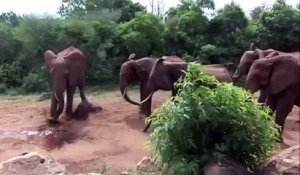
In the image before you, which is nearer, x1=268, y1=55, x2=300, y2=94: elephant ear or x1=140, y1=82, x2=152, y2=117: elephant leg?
x1=268, y1=55, x2=300, y2=94: elephant ear

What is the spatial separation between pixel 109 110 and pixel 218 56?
4.38 metres

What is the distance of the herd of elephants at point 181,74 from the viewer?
587 cm

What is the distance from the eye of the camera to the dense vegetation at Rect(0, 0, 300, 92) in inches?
468

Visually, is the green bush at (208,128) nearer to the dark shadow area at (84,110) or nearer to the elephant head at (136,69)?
the elephant head at (136,69)

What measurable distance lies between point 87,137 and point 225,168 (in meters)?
4.14

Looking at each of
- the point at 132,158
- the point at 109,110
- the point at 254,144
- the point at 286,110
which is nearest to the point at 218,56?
the point at 109,110

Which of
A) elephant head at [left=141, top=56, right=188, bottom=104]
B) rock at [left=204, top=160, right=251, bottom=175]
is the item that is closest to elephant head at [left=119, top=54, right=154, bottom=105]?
elephant head at [left=141, top=56, right=188, bottom=104]

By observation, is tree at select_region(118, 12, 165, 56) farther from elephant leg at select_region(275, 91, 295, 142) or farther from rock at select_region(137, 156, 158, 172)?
rock at select_region(137, 156, 158, 172)

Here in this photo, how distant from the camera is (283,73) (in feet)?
19.0

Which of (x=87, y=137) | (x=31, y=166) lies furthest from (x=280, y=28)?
(x=31, y=166)

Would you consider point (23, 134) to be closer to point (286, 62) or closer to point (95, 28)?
point (286, 62)

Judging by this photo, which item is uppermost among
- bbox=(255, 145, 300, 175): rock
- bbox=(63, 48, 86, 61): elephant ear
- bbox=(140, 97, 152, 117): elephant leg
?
bbox=(63, 48, 86, 61): elephant ear

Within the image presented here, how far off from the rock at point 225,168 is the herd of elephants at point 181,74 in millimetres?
2821

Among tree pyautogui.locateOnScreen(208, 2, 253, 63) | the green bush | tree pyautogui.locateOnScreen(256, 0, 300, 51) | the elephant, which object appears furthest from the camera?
tree pyautogui.locateOnScreen(208, 2, 253, 63)
